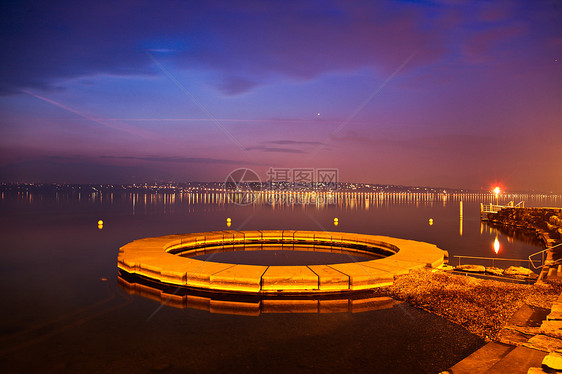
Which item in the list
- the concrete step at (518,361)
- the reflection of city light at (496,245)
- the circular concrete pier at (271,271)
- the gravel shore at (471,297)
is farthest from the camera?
the reflection of city light at (496,245)

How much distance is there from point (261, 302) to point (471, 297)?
558 cm

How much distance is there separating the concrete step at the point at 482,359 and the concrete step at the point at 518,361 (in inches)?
7.6

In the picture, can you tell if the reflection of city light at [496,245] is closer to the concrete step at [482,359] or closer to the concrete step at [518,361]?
the concrete step at [482,359]

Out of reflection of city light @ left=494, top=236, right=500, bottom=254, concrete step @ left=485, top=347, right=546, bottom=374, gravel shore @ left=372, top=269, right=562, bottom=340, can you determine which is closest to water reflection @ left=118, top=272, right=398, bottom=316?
gravel shore @ left=372, top=269, right=562, bottom=340

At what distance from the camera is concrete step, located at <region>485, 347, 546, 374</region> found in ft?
19.3

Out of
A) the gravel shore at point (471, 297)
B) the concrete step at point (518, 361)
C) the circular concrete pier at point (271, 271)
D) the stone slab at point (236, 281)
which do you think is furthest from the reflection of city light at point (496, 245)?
the concrete step at point (518, 361)

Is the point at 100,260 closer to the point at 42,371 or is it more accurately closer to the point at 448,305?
the point at 42,371

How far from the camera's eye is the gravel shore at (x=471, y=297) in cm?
855

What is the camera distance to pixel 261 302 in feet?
34.3

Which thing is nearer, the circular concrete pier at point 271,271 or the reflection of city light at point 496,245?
the circular concrete pier at point 271,271

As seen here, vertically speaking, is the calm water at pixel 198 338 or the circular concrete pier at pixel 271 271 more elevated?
the circular concrete pier at pixel 271 271

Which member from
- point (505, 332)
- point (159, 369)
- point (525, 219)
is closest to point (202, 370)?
point (159, 369)

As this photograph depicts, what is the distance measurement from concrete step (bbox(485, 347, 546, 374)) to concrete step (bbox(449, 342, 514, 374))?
194 millimetres

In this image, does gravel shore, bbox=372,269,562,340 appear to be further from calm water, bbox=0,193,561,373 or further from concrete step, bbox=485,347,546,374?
concrete step, bbox=485,347,546,374
